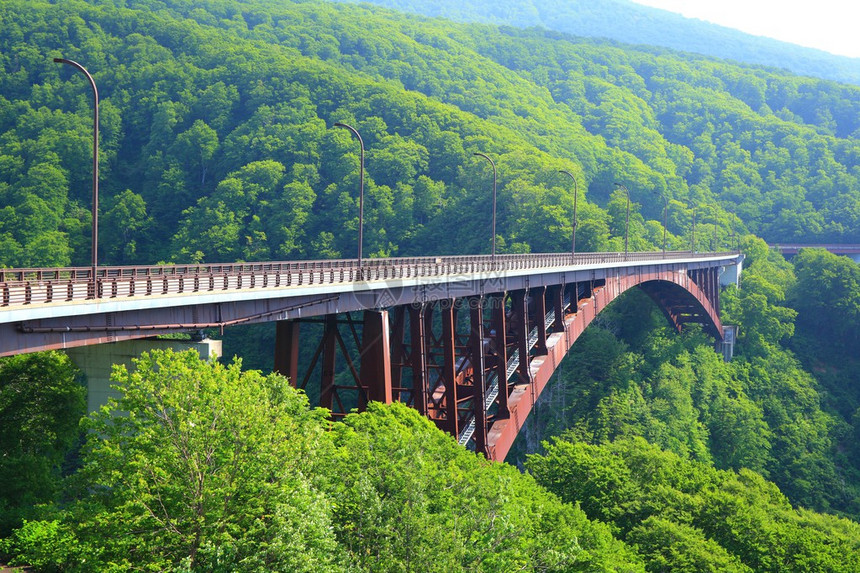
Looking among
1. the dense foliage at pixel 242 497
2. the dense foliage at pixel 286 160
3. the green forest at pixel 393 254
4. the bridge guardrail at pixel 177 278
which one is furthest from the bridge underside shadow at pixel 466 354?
the dense foliage at pixel 286 160

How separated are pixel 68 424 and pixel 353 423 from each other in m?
13.9

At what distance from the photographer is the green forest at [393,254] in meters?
19.0

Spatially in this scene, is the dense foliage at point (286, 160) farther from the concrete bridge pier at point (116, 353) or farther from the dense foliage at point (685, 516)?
the concrete bridge pier at point (116, 353)

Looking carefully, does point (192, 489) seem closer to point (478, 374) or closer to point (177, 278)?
point (177, 278)

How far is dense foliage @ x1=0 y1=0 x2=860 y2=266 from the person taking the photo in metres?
90.8

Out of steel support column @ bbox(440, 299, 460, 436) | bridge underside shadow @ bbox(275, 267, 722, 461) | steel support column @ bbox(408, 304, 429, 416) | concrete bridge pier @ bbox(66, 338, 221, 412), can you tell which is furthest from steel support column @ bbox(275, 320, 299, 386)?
steel support column @ bbox(440, 299, 460, 436)

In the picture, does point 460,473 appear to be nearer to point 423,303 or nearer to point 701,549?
point 423,303

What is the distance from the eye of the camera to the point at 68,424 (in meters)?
34.2

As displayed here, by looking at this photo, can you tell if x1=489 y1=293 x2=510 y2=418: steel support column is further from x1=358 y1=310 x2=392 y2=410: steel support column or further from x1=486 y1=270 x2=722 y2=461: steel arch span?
x1=358 y1=310 x2=392 y2=410: steel support column

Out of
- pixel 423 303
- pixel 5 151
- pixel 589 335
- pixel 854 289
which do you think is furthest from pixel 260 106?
pixel 423 303

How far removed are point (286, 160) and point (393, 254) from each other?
19.4 m

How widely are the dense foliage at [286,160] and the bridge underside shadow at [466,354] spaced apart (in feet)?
63.4

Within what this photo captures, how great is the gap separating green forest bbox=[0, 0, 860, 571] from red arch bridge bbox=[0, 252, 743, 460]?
7.30 feet

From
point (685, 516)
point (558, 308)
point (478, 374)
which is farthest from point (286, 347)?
point (558, 308)
